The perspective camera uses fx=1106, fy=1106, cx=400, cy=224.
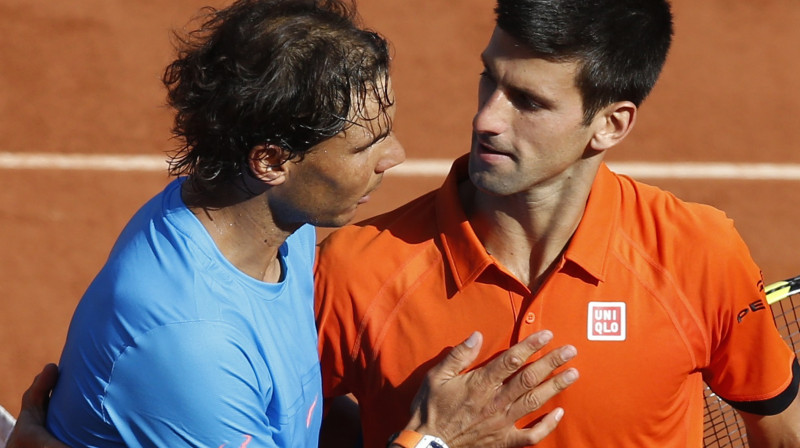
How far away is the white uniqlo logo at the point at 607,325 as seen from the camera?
3480 millimetres

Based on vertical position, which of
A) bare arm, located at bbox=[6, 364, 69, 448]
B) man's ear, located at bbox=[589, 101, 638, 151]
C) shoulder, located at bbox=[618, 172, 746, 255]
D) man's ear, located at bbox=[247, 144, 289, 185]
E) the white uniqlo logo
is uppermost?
man's ear, located at bbox=[589, 101, 638, 151]

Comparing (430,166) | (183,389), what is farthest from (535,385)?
(430,166)

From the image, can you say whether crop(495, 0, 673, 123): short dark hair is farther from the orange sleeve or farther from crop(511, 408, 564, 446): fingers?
crop(511, 408, 564, 446): fingers

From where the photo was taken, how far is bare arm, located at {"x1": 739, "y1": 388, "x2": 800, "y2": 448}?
3652mm

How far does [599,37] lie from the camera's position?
346 cm

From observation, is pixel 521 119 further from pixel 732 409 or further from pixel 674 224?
pixel 732 409

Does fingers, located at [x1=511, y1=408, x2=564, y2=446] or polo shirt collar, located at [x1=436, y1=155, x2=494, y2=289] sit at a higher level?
polo shirt collar, located at [x1=436, y1=155, x2=494, y2=289]

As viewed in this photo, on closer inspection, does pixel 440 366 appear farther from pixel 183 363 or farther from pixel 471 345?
pixel 183 363

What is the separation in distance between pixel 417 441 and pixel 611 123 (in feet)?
4.05

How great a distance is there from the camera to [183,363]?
113 inches

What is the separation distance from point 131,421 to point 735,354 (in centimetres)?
188

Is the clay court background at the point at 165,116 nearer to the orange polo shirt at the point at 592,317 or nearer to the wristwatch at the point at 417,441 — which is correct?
the orange polo shirt at the point at 592,317

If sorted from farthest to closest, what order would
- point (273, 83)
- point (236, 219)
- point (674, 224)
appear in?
point (674, 224) < point (236, 219) < point (273, 83)

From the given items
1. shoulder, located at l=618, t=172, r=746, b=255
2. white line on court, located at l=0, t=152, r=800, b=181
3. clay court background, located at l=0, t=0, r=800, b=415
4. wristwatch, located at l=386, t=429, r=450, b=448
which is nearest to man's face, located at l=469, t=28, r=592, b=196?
shoulder, located at l=618, t=172, r=746, b=255
